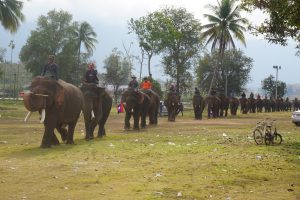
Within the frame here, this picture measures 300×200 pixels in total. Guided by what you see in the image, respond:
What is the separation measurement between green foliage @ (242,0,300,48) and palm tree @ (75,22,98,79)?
228ft

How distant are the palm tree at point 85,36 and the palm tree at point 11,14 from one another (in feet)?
130

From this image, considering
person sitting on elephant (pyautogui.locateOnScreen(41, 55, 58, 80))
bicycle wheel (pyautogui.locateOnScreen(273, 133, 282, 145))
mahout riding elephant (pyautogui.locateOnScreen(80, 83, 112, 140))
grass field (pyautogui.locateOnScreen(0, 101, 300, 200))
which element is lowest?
grass field (pyautogui.locateOnScreen(0, 101, 300, 200))

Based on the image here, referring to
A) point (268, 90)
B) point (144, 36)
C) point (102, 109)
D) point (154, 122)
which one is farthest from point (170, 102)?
point (268, 90)

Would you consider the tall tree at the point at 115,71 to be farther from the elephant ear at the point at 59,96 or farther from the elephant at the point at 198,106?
the elephant ear at the point at 59,96

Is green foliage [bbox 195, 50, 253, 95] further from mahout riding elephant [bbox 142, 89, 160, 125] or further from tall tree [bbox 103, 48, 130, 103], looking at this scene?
mahout riding elephant [bbox 142, 89, 160, 125]

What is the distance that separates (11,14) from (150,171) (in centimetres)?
3768

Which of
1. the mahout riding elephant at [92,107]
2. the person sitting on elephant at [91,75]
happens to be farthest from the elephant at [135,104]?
the person sitting on elephant at [91,75]

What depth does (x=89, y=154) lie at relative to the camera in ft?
44.8

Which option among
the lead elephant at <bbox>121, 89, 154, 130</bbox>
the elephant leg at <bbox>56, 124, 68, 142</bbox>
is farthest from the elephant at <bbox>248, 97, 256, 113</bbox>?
the elephant leg at <bbox>56, 124, 68, 142</bbox>

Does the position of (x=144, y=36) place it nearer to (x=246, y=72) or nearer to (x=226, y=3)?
(x=226, y=3)

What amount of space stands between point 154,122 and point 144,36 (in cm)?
3563

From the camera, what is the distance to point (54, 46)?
261ft

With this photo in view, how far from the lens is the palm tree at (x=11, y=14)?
1761 inches

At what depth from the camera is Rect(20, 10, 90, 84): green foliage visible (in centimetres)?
7800
